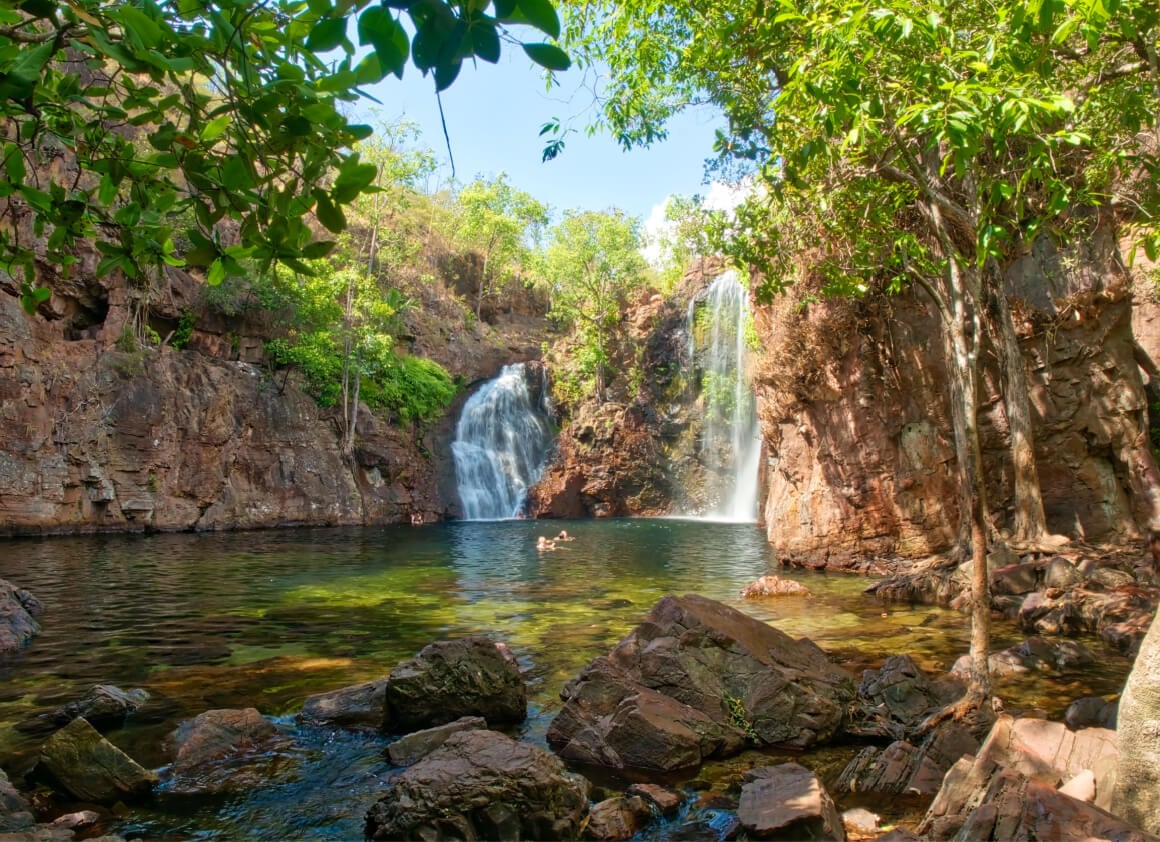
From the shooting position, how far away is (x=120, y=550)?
68.0 ft

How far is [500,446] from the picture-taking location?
39.8 meters

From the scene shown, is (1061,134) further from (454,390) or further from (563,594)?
(454,390)

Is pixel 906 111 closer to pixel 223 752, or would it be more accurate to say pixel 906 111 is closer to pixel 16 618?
pixel 223 752

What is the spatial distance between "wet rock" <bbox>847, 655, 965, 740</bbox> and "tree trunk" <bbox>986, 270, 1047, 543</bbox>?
27.6 feet

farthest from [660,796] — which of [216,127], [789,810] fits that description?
[216,127]

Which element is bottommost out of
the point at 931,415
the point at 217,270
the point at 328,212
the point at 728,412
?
the point at 217,270

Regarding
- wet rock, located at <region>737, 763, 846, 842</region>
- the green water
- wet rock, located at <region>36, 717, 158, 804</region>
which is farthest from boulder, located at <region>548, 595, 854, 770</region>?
wet rock, located at <region>36, 717, 158, 804</region>

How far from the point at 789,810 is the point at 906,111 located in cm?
433

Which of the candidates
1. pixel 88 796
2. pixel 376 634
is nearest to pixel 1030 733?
pixel 88 796

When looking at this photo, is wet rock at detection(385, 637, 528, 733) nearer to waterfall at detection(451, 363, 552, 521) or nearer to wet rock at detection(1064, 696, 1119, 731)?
wet rock at detection(1064, 696, 1119, 731)

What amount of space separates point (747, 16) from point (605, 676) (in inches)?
282

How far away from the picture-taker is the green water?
5855 millimetres

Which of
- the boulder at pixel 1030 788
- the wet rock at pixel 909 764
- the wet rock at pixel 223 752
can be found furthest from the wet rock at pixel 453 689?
the boulder at pixel 1030 788

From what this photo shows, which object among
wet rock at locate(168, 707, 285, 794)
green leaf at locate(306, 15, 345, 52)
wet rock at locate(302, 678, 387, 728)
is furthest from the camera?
wet rock at locate(302, 678, 387, 728)
